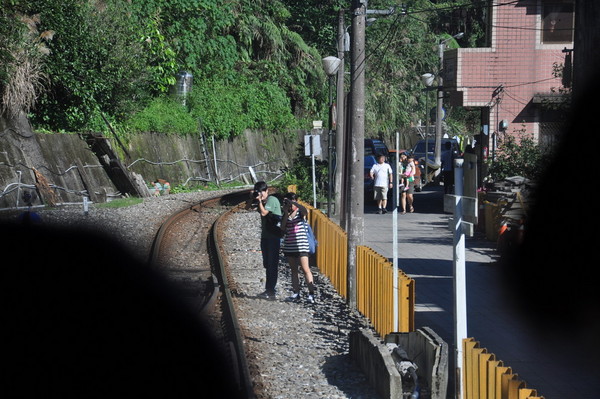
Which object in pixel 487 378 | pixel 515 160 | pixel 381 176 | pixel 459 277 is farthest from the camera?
pixel 381 176

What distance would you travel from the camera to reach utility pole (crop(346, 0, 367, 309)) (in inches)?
553

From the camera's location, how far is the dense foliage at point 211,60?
1229 inches

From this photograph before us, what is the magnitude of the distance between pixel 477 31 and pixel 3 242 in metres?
50.1

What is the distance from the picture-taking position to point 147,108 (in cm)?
4100

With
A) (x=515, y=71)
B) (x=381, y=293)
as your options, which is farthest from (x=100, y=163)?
(x=381, y=293)

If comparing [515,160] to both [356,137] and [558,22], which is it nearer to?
[558,22]

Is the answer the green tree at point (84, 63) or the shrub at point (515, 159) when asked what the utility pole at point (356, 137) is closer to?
the shrub at point (515, 159)

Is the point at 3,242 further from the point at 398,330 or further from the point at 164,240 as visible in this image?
the point at 398,330

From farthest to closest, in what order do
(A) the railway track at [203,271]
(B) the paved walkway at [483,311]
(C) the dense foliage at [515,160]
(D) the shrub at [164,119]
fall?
(D) the shrub at [164,119], (C) the dense foliage at [515,160], (A) the railway track at [203,271], (B) the paved walkway at [483,311]

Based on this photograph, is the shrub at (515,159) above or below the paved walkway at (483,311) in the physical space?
above

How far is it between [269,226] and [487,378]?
7.52 m

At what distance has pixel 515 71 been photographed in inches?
1139

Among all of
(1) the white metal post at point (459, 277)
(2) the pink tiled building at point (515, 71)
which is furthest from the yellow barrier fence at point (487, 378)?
(2) the pink tiled building at point (515, 71)

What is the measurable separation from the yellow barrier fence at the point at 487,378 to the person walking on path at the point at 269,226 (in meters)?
6.52
